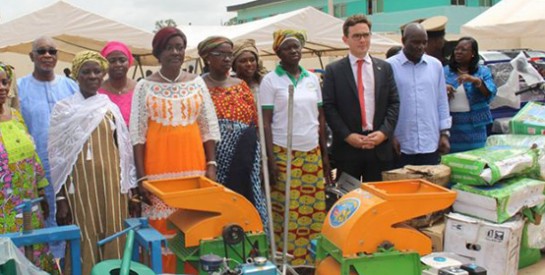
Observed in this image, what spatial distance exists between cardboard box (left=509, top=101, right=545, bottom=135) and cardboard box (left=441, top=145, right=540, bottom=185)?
1.88ft

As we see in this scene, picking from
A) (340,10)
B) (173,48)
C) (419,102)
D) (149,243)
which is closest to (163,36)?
(173,48)

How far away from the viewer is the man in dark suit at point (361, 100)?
3912mm

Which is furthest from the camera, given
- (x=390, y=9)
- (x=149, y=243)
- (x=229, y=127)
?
(x=390, y=9)

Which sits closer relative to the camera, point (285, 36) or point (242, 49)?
point (285, 36)

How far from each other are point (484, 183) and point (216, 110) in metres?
1.77

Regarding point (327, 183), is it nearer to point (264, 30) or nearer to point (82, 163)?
point (82, 163)

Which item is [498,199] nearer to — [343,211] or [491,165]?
[491,165]

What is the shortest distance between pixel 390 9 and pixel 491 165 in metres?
24.9

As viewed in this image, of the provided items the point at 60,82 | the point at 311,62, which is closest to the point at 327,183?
the point at 60,82

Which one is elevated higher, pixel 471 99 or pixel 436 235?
pixel 471 99

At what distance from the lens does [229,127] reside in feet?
11.6

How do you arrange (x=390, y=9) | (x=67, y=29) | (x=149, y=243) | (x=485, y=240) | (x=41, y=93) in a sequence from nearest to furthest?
1. (x=149, y=243)
2. (x=485, y=240)
3. (x=41, y=93)
4. (x=67, y=29)
5. (x=390, y=9)

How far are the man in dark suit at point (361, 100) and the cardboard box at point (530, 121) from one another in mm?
1198

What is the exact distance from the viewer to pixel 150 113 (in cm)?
310
